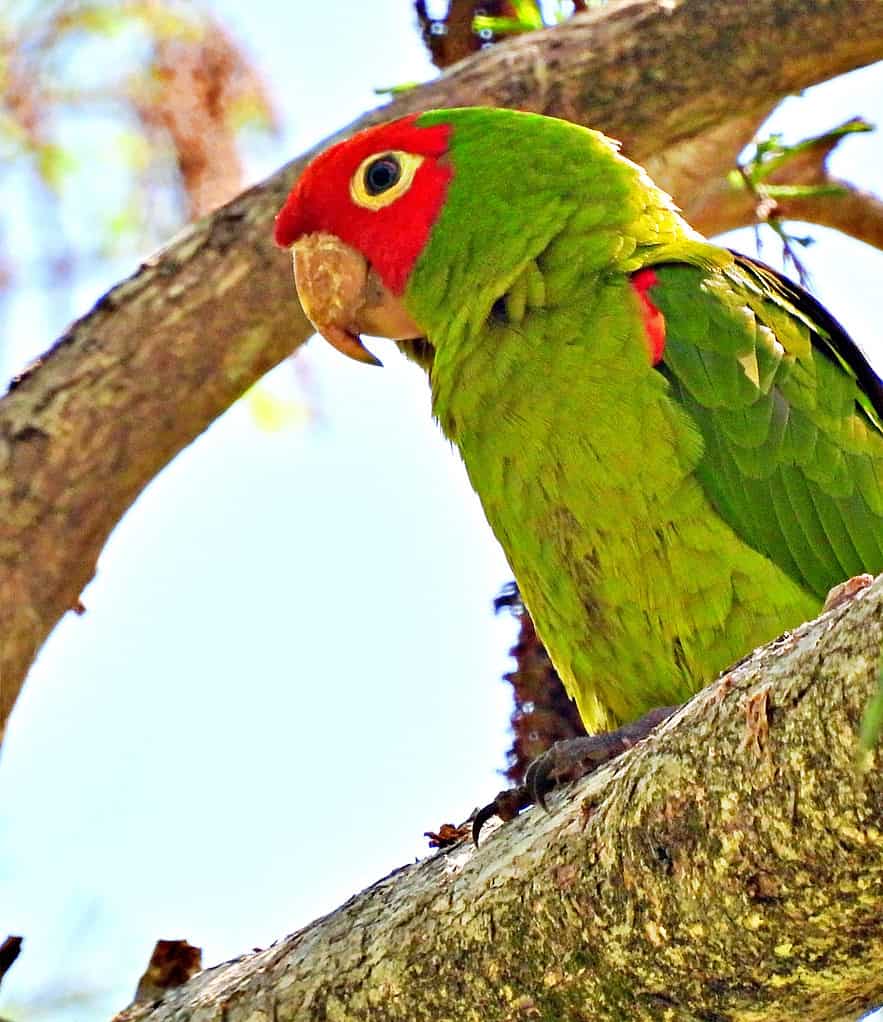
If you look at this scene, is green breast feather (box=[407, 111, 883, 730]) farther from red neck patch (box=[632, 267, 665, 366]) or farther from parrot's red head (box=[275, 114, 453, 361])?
parrot's red head (box=[275, 114, 453, 361])

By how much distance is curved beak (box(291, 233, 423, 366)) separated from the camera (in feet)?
12.3

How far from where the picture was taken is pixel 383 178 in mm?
3793

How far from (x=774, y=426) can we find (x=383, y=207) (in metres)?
1.23

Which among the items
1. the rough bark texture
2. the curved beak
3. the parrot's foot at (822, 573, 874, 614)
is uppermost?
the curved beak

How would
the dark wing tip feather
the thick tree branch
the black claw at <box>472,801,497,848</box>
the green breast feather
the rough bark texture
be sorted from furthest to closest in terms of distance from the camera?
the thick tree branch → the dark wing tip feather → the green breast feather → the black claw at <box>472,801,497,848</box> → the rough bark texture

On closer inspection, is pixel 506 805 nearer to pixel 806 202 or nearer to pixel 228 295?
pixel 228 295

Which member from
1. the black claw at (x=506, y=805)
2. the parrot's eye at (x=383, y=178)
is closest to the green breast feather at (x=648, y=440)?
the parrot's eye at (x=383, y=178)

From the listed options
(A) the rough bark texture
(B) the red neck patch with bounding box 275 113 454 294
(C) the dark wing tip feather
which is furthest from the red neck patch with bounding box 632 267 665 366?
(A) the rough bark texture

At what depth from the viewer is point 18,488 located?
3.67 metres

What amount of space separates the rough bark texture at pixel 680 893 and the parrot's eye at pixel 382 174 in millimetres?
1881

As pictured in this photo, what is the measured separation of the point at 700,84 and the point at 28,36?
2.93m

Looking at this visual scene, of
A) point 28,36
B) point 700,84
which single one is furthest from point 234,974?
point 28,36

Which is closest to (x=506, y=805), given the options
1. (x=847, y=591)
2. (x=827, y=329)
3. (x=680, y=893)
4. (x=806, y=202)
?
(x=680, y=893)

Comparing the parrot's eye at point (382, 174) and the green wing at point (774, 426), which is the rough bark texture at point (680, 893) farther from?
the parrot's eye at point (382, 174)
